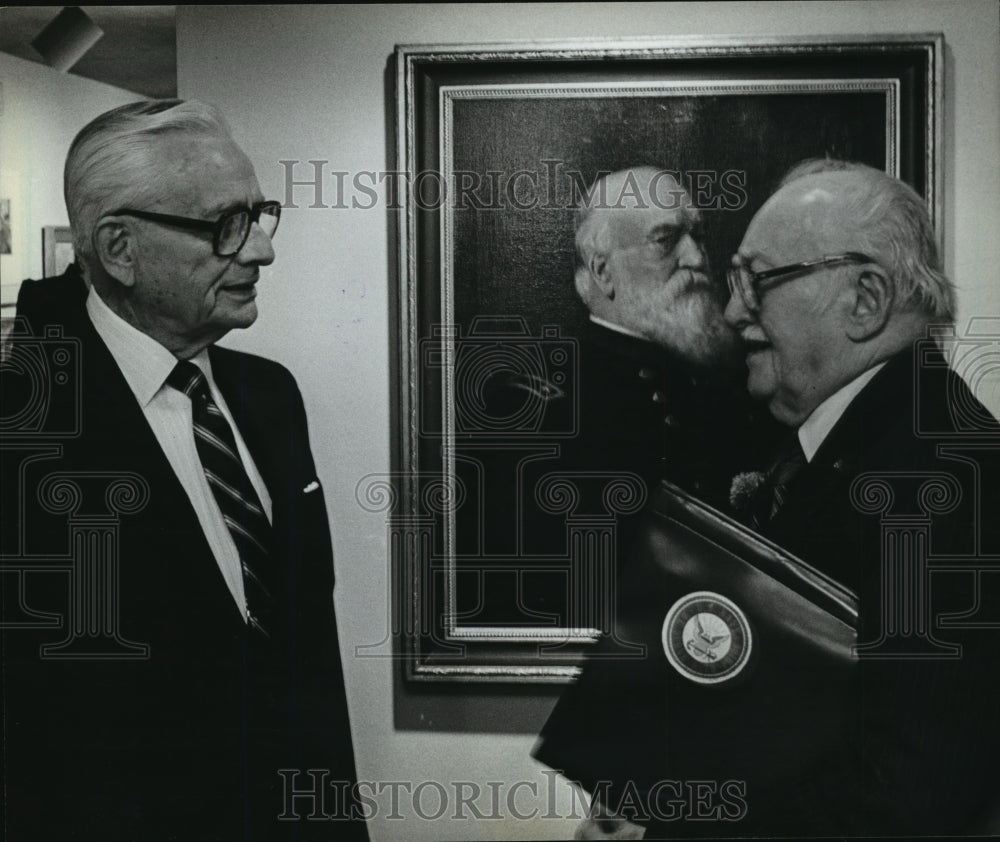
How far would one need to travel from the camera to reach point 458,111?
2.49 meters

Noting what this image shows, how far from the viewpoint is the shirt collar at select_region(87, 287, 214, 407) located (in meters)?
2.48

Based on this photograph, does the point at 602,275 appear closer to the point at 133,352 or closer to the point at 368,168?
the point at 368,168

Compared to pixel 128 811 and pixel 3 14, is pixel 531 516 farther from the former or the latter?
pixel 3 14

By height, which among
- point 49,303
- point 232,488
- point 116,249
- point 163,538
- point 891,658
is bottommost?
point 891,658

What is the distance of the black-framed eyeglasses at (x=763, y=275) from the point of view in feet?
8.05

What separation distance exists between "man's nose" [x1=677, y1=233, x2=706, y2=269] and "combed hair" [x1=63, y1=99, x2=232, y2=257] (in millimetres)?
1008

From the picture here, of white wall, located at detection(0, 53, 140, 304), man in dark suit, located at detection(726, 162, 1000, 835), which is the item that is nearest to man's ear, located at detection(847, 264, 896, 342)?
man in dark suit, located at detection(726, 162, 1000, 835)

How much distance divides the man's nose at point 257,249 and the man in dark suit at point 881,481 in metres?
0.98

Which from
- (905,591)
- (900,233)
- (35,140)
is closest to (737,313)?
(900,233)

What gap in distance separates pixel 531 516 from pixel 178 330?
33.2 inches

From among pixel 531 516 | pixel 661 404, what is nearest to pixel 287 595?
pixel 531 516

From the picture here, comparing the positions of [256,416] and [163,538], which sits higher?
[256,416]

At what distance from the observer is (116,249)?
2.45 m

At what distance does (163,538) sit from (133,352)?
396 millimetres
